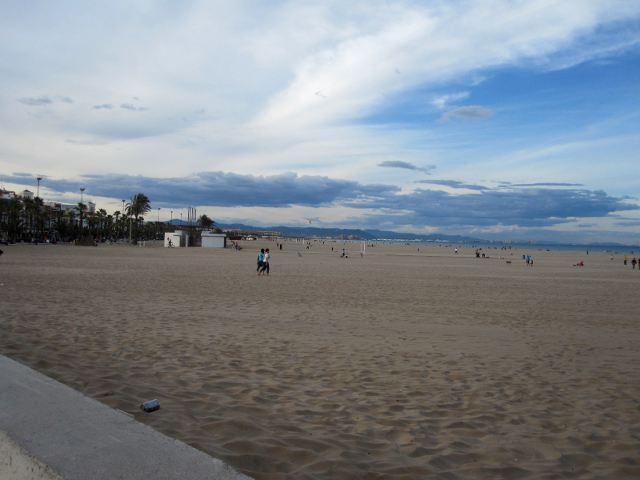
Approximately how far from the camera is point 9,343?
8156 millimetres

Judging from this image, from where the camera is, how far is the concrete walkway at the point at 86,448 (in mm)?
2465

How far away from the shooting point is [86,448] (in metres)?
2.67

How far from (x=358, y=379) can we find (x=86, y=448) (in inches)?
→ 181

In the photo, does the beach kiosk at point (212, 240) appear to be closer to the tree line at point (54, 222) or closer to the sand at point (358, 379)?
the tree line at point (54, 222)

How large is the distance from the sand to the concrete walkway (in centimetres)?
126

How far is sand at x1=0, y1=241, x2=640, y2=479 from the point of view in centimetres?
440

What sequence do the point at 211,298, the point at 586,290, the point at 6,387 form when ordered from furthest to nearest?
1. the point at 586,290
2. the point at 211,298
3. the point at 6,387

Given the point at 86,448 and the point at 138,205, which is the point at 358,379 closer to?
the point at 86,448

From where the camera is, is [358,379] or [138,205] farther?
[138,205]

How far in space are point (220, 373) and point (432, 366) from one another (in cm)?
304

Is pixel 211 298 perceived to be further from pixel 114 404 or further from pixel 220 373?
pixel 114 404

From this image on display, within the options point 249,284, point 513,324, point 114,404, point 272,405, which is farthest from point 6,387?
point 249,284

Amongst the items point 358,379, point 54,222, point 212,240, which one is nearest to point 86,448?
point 358,379

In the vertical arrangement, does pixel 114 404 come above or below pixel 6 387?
below
